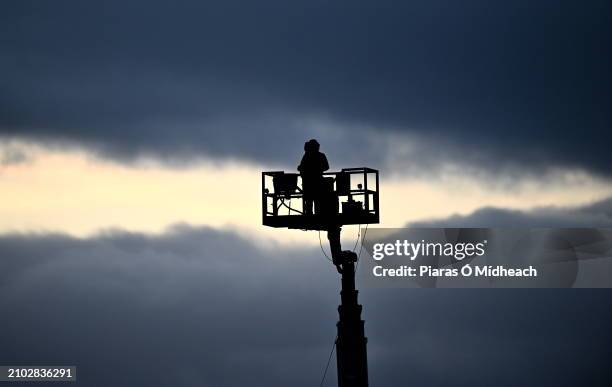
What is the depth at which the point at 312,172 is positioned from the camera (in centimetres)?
4044

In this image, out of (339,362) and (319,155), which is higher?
(319,155)

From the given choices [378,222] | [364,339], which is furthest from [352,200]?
[364,339]

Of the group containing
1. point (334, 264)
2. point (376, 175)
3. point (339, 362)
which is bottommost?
point (339, 362)

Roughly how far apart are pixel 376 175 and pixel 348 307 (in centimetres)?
385

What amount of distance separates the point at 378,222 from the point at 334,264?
1.73 meters

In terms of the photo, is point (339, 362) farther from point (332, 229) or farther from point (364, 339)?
point (332, 229)

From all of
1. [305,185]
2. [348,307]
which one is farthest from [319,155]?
[348,307]

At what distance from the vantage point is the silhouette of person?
40281 millimetres

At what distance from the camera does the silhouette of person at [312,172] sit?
132 ft

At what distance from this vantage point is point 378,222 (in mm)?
40531

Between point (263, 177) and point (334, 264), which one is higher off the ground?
point (263, 177)

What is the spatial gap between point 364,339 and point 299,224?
372cm

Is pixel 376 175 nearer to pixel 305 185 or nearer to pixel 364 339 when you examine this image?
pixel 305 185

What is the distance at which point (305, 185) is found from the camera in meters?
40.6
